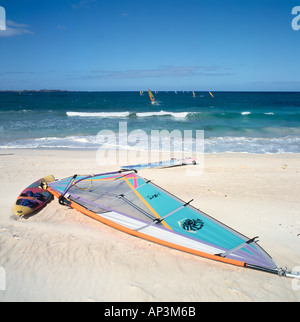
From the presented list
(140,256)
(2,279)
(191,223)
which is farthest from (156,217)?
(2,279)

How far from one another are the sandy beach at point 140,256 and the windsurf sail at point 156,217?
0.87 ft

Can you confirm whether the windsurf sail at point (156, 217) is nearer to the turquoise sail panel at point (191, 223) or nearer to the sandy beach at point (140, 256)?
the turquoise sail panel at point (191, 223)

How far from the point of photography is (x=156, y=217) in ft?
14.1

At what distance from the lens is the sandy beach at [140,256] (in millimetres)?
3236

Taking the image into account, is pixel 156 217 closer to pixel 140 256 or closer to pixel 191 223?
pixel 191 223

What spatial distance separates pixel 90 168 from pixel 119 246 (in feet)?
15.9

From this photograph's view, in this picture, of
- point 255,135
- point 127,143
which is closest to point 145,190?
point 127,143

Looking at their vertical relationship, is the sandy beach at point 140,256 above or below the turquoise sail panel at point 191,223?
below

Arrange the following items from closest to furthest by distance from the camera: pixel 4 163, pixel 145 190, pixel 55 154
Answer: pixel 145 190 → pixel 4 163 → pixel 55 154

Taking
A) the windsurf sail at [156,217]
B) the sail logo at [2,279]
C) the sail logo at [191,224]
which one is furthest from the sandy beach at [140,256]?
the sail logo at [191,224]

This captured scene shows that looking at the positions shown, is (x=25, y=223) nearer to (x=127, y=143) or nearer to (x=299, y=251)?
(x=299, y=251)

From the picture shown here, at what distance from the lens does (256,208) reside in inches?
219

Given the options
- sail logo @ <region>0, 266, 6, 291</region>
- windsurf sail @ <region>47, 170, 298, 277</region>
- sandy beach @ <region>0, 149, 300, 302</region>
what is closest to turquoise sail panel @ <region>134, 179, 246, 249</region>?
windsurf sail @ <region>47, 170, 298, 277</region>

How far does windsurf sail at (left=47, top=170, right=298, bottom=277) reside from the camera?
357 cm
